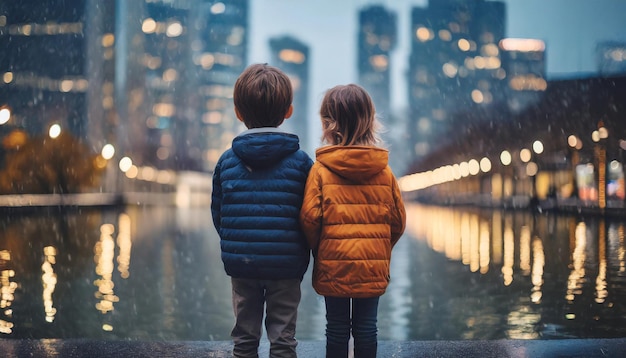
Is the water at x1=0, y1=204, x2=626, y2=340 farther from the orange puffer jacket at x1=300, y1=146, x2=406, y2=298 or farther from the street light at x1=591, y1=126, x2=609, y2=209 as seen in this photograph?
the street light at x1=591, y1=126, x2=609, y2=209

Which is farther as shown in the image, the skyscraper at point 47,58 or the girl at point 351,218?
the skyscraper at point 47,58

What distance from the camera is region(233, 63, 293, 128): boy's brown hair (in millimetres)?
3881

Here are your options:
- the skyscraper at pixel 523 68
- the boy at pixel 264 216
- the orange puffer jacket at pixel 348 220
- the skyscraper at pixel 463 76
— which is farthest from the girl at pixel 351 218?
the skyscraper at pixel 463 76

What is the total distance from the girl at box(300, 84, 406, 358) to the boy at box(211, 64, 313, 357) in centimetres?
10

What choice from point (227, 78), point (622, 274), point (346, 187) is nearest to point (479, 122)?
point (622, 274)

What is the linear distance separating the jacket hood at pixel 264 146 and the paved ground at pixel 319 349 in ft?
4.88

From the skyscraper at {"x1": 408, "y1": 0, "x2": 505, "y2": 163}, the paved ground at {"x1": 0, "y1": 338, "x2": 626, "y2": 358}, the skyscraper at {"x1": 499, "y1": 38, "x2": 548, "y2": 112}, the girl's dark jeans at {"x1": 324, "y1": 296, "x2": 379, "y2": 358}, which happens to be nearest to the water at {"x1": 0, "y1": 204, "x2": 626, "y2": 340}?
the paved ground at {"x1": 0, "y1": 338, "x2": 626, "y2": 358}

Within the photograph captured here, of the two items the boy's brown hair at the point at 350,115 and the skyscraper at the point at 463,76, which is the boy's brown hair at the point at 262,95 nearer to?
the boy's brown hair at the point at 350,115

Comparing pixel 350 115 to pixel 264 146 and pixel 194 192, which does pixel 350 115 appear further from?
pixel 194 192

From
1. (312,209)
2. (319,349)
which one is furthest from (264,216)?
(319,349)

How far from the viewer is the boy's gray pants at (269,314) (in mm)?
3865

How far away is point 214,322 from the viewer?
7.50 m

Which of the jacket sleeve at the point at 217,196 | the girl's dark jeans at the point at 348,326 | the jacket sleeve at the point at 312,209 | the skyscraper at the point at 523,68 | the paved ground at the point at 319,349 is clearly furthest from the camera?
the skyscraper at the point at 523,68

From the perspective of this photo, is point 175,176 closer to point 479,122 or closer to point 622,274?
point 479,122
